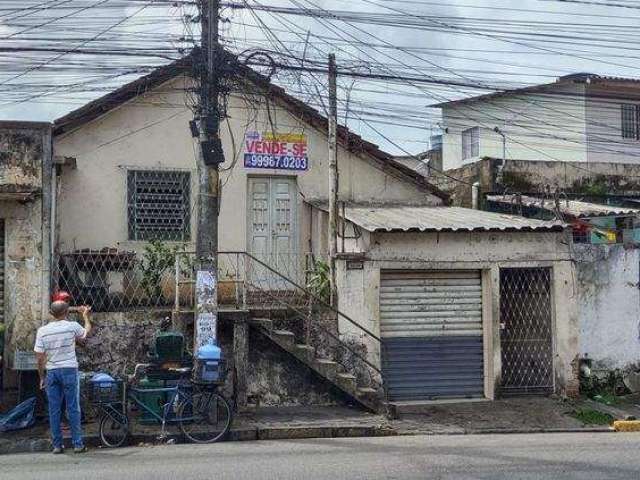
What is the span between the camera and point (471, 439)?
10.6m

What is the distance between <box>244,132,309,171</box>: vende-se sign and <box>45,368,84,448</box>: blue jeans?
7.33 m

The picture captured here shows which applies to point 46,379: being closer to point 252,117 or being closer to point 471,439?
point 471,439

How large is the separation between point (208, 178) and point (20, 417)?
4.13 metres

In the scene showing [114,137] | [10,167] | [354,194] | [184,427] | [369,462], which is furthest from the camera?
[354,194]

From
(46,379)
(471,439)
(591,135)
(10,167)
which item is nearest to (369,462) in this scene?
(471,439)

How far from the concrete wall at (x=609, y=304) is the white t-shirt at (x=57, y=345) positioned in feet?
29.9

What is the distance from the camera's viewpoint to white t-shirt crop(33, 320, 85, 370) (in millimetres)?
9352

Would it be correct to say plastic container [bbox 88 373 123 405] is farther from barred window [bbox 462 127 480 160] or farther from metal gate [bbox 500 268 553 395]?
barred window [bbox 462 127 480 160]

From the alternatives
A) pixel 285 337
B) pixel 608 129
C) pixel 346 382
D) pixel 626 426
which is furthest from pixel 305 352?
pixel 608 129

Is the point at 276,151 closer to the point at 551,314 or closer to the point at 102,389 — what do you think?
the point at 551,314

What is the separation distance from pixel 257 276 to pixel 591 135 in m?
15.0

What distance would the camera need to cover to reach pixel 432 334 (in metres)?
13.9

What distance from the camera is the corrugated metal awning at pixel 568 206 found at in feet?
51.7

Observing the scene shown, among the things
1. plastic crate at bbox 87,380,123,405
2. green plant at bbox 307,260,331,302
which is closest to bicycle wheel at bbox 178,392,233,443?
plastic crate at bbox 87,380,123,405
